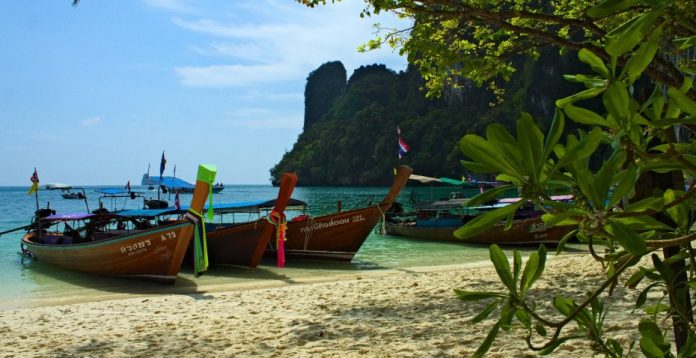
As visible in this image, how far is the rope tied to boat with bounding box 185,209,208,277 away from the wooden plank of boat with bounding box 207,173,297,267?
6.32 feet

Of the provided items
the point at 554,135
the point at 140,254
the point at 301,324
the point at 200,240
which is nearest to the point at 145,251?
the point at 140,254

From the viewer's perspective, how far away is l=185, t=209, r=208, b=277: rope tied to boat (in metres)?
8.58

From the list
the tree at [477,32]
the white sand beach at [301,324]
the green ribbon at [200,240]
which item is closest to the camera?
the white sand beach at [301,324]

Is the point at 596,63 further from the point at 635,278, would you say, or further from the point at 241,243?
the point at 241,243

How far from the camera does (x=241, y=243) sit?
1109cm

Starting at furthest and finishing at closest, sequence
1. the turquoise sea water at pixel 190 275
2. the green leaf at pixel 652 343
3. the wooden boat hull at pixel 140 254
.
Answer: the wooden boat hull at pixel 140 254, the turquoise sea water at pixel 190 275, the green leaf at pixel 652 343

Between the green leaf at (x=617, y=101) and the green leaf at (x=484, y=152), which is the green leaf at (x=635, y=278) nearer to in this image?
the green leaf at (x=617, y=101)

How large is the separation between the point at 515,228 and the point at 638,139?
14278 millimetres

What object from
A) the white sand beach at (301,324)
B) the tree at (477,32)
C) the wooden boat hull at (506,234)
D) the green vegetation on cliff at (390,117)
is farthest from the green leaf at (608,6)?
the green vegetation on cliff at (390,117)

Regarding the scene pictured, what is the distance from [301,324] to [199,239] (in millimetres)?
4239

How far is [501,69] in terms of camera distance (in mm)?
7477

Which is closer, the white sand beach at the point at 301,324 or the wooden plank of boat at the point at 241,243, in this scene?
the white sand beach at the point at 301,324

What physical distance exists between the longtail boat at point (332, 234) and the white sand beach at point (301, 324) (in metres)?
4.59

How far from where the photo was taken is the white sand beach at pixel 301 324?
3949 millimetres
